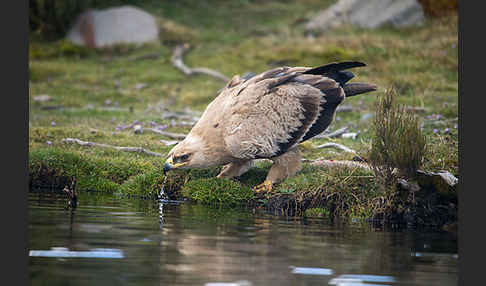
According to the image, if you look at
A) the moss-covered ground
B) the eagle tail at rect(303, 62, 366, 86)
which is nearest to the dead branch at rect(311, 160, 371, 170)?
the moss-covered ground

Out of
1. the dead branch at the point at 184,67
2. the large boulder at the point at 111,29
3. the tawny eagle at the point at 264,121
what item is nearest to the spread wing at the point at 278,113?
the tawny eagle at the point at 264,121

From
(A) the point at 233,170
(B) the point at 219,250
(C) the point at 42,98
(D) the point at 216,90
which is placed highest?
(D) the point at 216,90

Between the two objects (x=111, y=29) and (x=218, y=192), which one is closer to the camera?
(x=218, y=192)

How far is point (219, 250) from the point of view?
7.29m

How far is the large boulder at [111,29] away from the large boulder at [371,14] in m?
7.11

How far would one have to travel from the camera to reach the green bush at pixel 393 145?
1055 cm

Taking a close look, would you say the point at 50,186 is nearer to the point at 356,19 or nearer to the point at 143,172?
the point at 143,172

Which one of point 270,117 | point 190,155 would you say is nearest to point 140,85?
point 190,155

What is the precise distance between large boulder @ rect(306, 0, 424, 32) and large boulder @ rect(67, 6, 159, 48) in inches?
280

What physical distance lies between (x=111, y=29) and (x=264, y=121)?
62.7ft

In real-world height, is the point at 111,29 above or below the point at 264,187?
above

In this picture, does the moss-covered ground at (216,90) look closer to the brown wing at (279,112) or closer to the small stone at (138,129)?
the small stone at (138,129)

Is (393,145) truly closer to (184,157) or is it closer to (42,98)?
(184,157)

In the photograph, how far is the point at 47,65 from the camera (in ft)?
84.2
